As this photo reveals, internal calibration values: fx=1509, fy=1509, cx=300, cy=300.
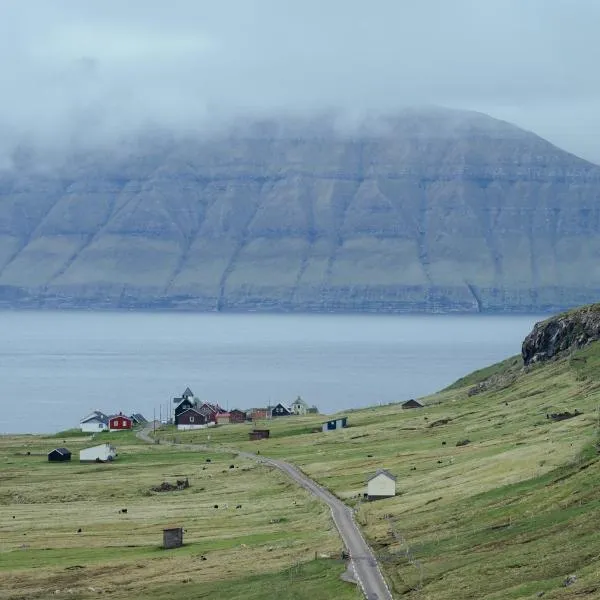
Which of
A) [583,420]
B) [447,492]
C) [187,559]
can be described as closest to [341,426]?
[583,420]

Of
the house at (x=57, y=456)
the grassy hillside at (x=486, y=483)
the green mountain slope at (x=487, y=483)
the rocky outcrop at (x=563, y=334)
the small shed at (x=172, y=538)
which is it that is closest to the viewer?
the green mountain slope at (x=487, y=483)

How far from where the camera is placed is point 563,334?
185m

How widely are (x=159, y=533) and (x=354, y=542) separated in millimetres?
18260

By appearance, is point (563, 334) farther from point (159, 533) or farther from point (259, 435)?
point (159, 533)

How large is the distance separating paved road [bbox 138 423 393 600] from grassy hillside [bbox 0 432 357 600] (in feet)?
2.81

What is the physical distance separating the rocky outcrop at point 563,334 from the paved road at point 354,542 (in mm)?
55244

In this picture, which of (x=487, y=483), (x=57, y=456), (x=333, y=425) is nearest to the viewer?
(x=487, y=483)

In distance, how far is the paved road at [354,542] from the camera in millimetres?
71000

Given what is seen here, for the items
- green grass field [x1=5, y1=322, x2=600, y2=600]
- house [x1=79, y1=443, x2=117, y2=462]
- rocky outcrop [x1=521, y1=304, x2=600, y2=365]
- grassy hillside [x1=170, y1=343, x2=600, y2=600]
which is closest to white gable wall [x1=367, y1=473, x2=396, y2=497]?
green grass field [x1=5, y1=322, x2=600, y2=600]

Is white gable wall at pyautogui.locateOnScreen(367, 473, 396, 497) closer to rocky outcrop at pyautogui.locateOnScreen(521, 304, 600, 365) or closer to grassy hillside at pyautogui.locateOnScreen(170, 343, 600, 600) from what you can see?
grassy hillside at pyautogui.locateOnScreen(170, 343, 600, 600)

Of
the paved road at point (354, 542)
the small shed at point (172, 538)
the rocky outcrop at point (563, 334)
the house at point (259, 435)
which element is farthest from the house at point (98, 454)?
the small shed at point (172, 538)

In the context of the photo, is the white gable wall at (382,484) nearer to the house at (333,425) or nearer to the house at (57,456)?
the house at (57,456)

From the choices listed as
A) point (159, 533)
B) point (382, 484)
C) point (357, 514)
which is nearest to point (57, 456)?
point (382, 484)

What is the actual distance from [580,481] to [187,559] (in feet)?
74.1
